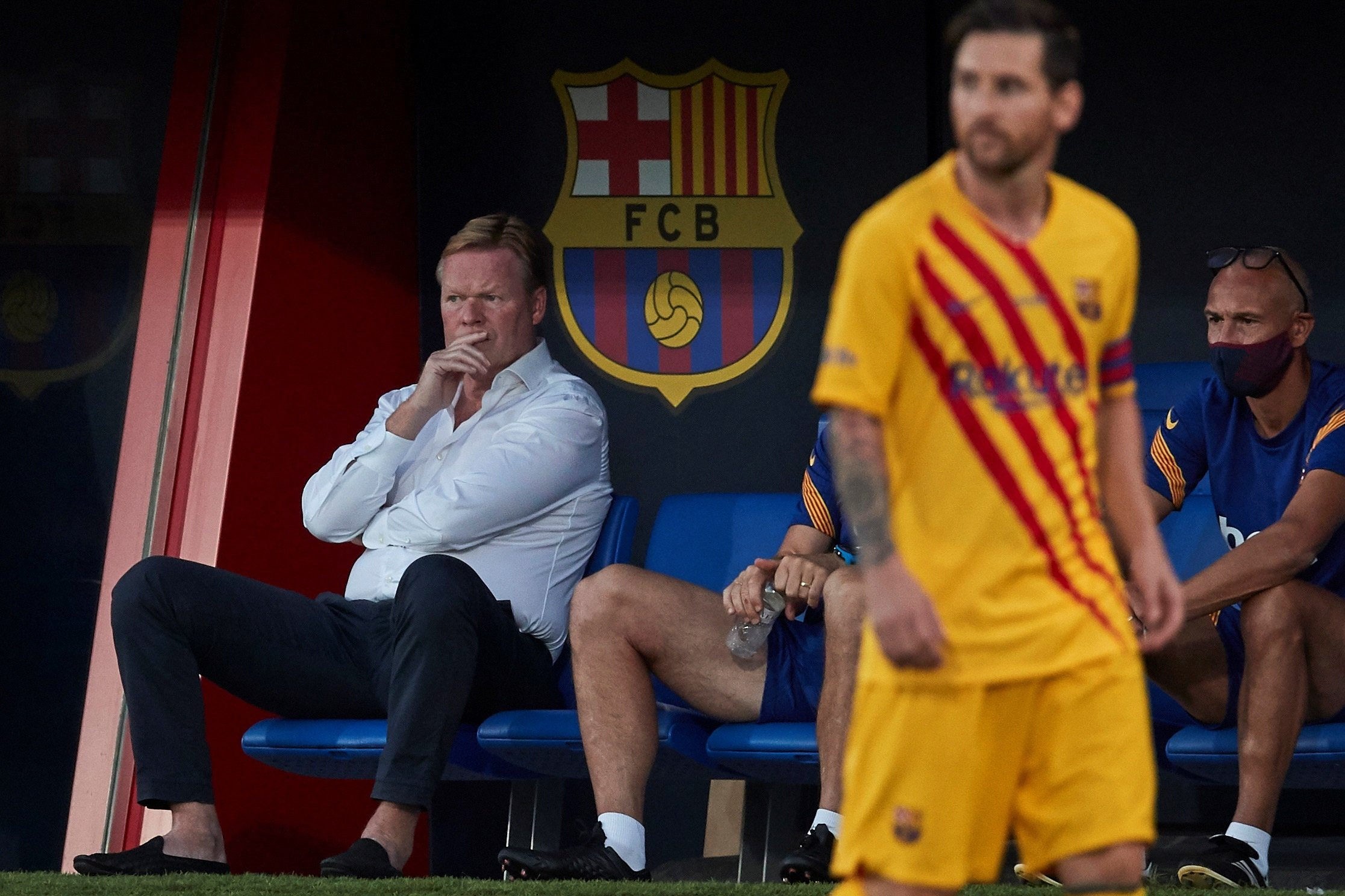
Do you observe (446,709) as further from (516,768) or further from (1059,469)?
(1059,469)

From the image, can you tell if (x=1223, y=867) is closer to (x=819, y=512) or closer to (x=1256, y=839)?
(x=1256, y=839)

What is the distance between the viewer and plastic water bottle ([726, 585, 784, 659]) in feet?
10.7

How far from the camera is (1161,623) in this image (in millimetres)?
1784

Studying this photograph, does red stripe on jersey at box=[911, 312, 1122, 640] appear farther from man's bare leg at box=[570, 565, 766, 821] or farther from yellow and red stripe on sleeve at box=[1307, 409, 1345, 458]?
yellow and red stripe on sleeve at box=[1307, 409, 1345, 458]

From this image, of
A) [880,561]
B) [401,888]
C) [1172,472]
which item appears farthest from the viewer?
[1172,472]

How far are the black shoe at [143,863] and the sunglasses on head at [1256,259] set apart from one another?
2242 mm

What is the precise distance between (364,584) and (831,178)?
1.73m

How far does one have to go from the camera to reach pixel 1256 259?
3.27 metres

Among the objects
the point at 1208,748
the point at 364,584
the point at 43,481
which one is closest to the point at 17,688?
the point at 43,481

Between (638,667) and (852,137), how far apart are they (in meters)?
1.90

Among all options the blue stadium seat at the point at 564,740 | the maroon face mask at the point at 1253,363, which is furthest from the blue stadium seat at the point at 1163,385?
the blue stadium seat at the point at 564,740

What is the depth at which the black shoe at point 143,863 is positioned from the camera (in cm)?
304

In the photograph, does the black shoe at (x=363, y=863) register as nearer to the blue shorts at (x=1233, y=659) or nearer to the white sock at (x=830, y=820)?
the white sock at (x=830, y=820)

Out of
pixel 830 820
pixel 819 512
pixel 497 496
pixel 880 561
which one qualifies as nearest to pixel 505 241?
pixel 497 496
